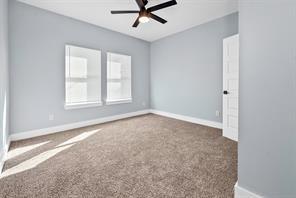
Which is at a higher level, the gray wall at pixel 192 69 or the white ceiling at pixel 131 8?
the white ceiling at pixel 131 8

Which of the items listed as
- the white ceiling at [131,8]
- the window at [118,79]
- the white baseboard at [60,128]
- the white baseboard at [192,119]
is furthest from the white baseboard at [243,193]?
the window at [118,79]

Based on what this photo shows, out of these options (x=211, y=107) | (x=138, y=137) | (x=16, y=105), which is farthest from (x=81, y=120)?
(x=211, y=107)

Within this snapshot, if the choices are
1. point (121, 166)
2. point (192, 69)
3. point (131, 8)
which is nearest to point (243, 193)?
point (121, 166)

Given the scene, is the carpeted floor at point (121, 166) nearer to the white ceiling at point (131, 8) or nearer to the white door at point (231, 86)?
the white door at point (231, 86)

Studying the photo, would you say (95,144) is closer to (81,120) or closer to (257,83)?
(81,120)

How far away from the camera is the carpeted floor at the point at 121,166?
140cm

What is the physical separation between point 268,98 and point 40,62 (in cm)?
387

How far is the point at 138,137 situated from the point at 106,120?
5.28ft

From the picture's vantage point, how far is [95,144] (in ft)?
8.29

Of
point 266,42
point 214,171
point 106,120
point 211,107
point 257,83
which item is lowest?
point 214,171

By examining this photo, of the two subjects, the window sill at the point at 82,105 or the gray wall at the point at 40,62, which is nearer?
the gray wall at the point at 40,62

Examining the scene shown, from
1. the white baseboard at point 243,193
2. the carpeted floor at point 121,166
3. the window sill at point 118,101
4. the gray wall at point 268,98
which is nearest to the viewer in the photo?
the gray wall at point 268,98

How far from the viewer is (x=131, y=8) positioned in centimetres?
294

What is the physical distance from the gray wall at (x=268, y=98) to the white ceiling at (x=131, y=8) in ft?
6.91
